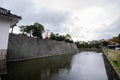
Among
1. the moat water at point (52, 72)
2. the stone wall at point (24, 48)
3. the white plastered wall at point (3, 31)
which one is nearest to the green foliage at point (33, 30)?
the stone wall at point (24, 48)

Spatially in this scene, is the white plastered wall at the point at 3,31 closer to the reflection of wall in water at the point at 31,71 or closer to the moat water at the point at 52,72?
the moat water at the point at 52,72

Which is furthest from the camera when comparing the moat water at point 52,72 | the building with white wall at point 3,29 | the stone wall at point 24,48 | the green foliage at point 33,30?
the green foliage at point 33,30

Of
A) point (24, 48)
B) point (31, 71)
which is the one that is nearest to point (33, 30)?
point (24, 48)

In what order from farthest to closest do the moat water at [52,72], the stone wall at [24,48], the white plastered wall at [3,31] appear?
the stone wall at [24,48] < the moat water at [52,72] < the white plastered wall at [3,31]

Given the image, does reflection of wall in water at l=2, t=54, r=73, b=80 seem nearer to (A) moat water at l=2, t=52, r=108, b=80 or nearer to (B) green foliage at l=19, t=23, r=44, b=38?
(A) moat water at l=2, t=52, r=108, b=80

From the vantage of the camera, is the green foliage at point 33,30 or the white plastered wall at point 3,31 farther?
the green foliage at point 33,30

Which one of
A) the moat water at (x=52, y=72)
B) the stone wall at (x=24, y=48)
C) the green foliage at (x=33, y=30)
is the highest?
the green foliage at (x=33, y=30)

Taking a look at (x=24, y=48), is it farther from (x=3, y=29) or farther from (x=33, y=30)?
(x=3, y=29)

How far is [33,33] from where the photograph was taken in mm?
24172

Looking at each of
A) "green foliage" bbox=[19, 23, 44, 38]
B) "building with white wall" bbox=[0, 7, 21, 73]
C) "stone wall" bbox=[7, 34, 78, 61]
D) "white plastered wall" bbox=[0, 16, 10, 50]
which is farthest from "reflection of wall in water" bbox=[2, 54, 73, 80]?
"green foliage" bbox=[19, 23, 44, 38]

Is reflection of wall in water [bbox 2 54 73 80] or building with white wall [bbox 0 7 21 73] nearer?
building with white wall [bbox 0 7 21 73]

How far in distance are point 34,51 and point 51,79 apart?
12.7 m

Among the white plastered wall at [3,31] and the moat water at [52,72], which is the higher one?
the white plastered wall at [3,31]

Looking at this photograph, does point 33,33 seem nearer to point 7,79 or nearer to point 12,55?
point 12,55
